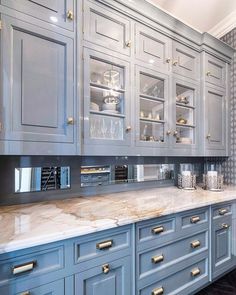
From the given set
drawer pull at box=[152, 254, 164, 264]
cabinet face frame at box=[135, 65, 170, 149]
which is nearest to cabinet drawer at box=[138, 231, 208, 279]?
drawer pull at box=[152, 254, 164, 264]

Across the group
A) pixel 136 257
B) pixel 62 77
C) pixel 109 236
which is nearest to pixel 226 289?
pixel 136 257

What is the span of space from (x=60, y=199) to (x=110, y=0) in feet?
5.05

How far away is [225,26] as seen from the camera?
238 cm

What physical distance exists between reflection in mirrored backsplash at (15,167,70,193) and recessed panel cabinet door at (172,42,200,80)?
1.39 meters

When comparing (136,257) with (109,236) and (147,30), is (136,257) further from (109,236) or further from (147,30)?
(147,30)

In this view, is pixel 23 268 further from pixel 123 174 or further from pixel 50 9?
pixel 50 9

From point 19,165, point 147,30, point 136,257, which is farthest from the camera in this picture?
point 147,30

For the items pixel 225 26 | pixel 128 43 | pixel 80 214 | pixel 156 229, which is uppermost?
pixel 225 26

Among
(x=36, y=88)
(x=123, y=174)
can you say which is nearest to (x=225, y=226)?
(x=123, y=174)

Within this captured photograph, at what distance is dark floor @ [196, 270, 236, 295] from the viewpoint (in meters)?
1.69

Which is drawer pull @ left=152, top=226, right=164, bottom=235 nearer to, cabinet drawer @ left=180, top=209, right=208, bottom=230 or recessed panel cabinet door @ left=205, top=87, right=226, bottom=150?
cabinet drawer @ left=180, top=209, right=208, bottom=230

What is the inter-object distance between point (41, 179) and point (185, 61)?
1.72 meters

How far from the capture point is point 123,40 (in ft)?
5.14

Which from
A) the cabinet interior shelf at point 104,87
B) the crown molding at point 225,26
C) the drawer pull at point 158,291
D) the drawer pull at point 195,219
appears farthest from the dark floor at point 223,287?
the crown molding at point 225,26
